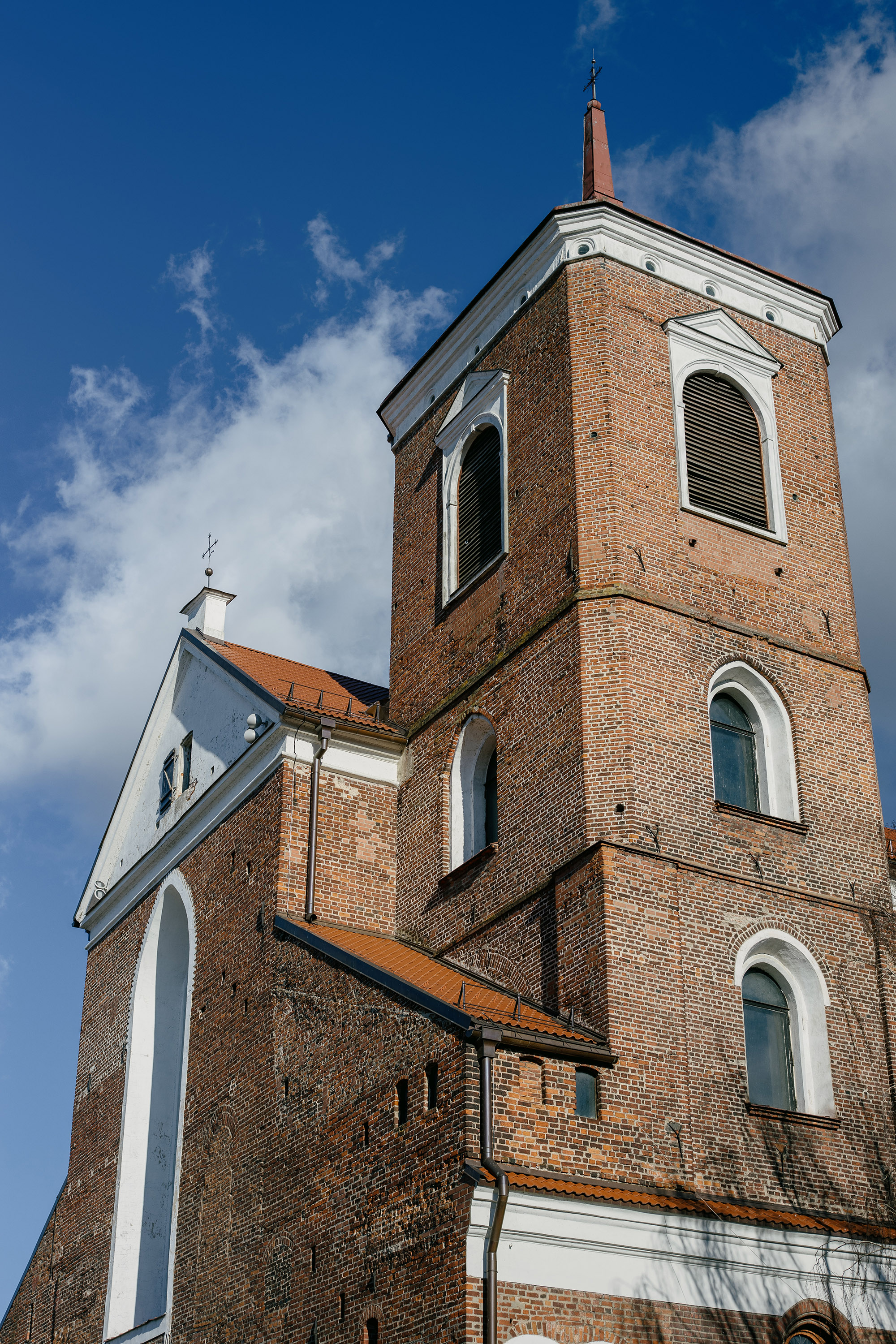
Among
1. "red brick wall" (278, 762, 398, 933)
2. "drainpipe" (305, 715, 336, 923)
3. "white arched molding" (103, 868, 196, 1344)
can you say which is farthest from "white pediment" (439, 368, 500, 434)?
"white arched molding" (103, 868, 196, 1344)

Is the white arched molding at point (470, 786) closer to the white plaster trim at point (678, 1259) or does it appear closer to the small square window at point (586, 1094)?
the small square window at point (586, 1094)

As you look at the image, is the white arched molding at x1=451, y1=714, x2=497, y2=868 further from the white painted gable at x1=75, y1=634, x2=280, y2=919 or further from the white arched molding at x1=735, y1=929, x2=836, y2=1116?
the white arched molding at x1=735, y1=929, x2=836, y2=1116

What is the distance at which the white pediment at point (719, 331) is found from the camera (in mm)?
20609

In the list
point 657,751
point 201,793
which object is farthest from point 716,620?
point 201,793

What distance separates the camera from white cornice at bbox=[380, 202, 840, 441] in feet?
67.9

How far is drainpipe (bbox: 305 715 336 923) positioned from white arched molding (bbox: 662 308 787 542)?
18.5ft

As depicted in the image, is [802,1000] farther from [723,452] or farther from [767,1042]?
[723,452]

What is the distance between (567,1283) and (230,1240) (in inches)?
227

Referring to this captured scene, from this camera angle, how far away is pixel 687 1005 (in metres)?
15.9

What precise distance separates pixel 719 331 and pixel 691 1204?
451 inches

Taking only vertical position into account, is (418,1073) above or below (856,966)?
below

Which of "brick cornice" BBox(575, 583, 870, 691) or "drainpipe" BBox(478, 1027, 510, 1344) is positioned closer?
"drainpipe" BBox(478, 1027, 510, 1344)

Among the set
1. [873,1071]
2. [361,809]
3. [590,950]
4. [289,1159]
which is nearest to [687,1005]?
[590,950]

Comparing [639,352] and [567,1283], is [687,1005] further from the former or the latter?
[639,352]
